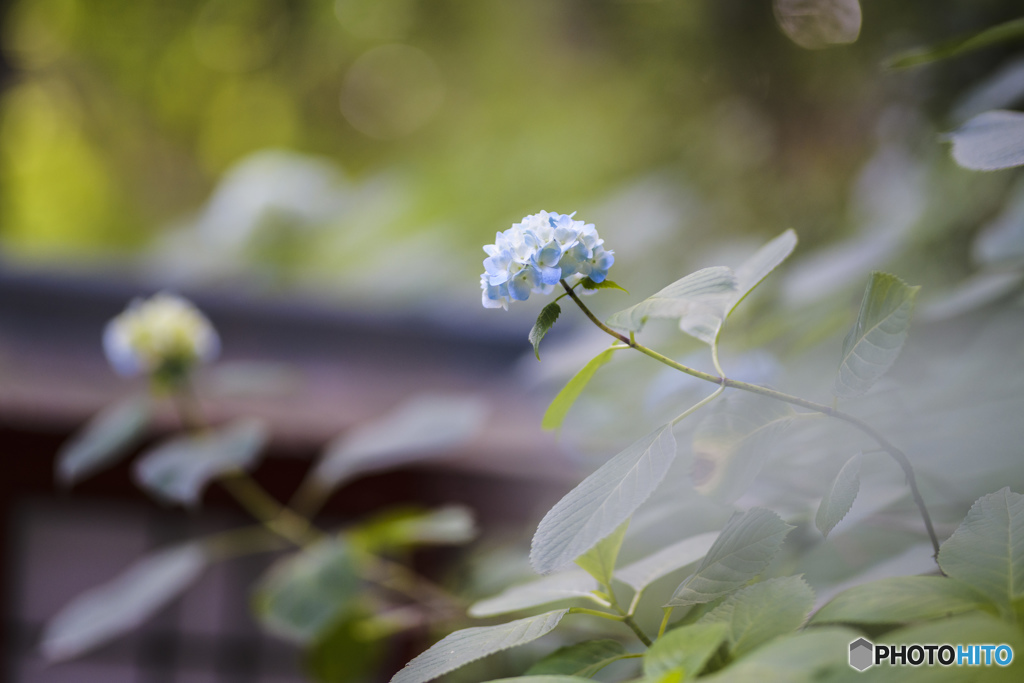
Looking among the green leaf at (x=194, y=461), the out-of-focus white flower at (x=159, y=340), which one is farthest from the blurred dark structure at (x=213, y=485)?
the green leaf at (x=194, y=461)

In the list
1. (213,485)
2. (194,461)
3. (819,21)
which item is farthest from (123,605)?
(819,21)

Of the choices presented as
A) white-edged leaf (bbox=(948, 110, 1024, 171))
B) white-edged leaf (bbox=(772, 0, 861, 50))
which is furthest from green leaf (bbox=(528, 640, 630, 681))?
white-edged leaf (bbox=(772, 0, 861, 50))

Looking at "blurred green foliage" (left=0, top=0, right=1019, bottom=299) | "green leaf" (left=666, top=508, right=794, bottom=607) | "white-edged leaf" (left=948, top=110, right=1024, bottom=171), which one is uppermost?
"blurred green foliage" (left=0, top=0, right=1019, bottom=299)

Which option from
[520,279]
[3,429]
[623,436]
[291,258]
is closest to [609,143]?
[291,258]

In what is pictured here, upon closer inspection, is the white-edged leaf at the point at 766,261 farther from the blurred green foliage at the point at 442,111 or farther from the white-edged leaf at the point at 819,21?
the white-edged leaf at the point at 819,21

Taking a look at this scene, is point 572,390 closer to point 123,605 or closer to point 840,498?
point 840,498

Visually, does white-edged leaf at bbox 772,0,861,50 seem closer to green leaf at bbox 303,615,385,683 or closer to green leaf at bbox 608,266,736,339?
green leaf at bbox 608,266,736,339
